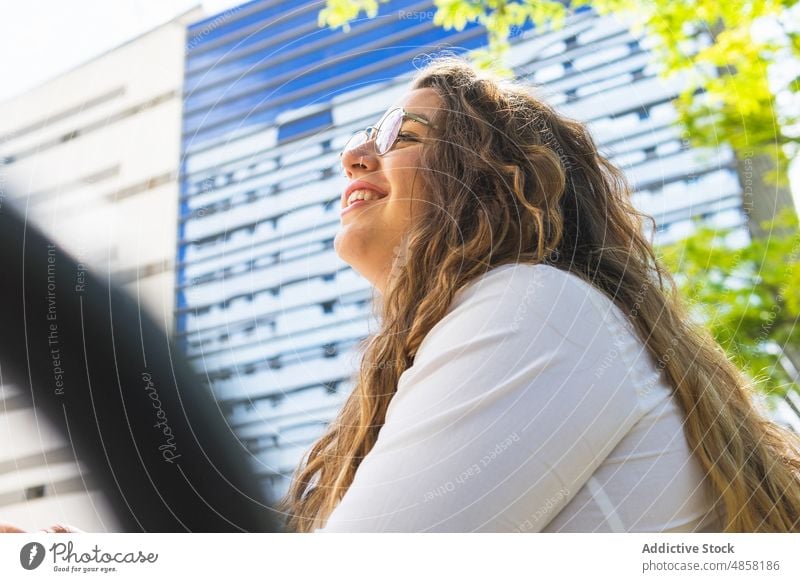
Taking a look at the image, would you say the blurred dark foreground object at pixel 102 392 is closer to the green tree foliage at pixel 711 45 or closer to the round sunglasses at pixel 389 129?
the round sunglasses at pixel 389 129

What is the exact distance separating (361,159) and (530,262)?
26 centimetres

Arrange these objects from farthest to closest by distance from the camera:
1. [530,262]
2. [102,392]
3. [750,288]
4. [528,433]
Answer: [750,288] → [102,392] → [530,262] → [528,433]

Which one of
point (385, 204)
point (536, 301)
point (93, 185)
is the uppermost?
point (93, 185)

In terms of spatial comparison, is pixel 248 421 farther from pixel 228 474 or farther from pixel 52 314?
pixel 52 314

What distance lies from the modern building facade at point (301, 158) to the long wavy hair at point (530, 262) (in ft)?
0.25

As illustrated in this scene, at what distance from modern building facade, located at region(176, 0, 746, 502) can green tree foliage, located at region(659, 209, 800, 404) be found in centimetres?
13

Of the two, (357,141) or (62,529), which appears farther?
(357,141)

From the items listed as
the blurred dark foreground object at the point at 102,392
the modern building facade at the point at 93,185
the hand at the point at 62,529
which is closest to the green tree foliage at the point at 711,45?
the modern building facade at the point at 93,185

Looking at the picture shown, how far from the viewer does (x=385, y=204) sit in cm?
83

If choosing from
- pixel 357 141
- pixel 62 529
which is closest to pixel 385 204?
pixel 357 141

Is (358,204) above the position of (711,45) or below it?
below

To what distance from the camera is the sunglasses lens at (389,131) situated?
853 millimetres

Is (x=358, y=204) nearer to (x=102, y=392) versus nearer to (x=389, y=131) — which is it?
(x=389, y=131)

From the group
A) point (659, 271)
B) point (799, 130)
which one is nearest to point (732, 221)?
point (799, 130)
